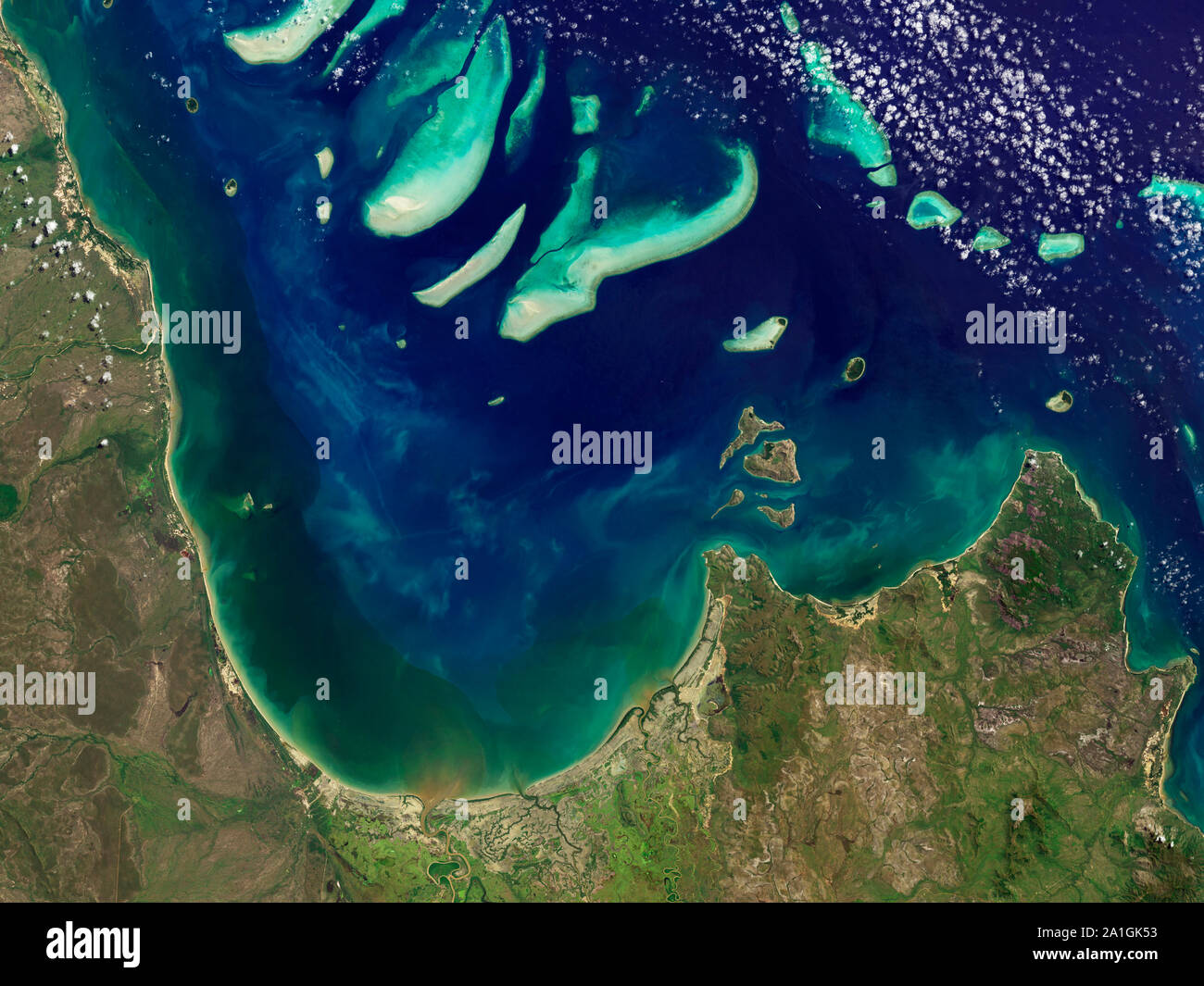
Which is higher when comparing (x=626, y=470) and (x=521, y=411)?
(x=521, y=411)

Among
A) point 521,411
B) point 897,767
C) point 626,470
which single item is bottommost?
point 897,767

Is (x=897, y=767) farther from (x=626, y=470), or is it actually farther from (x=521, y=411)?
(x=521, y=411)

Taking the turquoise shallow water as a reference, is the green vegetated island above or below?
below

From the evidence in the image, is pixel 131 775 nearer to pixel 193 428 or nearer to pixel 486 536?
pixel 193 428

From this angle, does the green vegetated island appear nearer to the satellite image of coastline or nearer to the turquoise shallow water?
the satellite image of coastline

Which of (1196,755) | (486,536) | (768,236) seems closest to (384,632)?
(486,536)

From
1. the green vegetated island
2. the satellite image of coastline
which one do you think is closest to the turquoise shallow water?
the satellite image of coastline

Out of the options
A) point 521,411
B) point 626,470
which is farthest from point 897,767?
point 521,411

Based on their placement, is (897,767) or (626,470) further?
(626,470)
